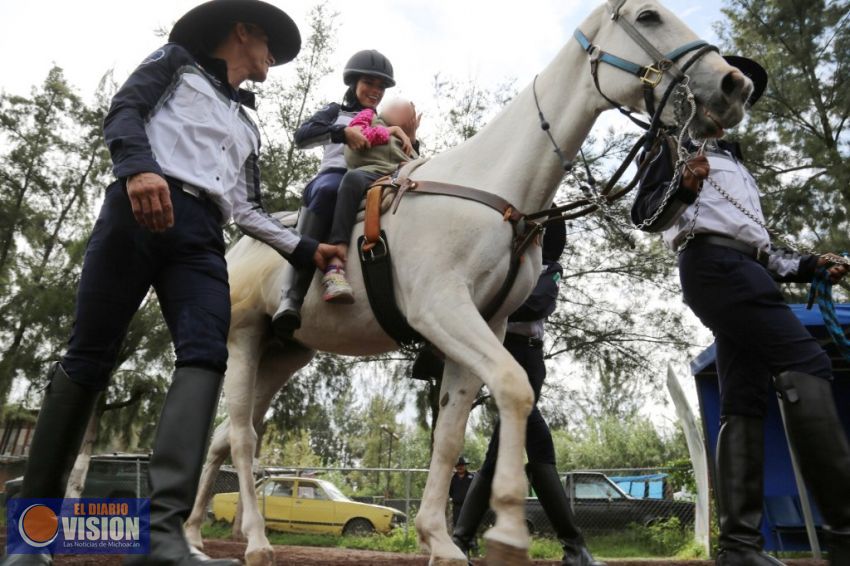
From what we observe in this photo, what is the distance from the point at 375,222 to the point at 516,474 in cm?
164

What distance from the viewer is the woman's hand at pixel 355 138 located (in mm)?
4594

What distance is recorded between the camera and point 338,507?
2097cm

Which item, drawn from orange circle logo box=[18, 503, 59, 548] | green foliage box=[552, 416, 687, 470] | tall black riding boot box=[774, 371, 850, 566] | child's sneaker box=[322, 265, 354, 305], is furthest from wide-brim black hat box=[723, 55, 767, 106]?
green foliage box=[552, 416, 687, 470]

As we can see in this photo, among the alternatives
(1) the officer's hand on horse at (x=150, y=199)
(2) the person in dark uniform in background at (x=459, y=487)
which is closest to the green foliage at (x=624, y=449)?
(2) the person in dark uniform in background at (x=459, y=487)

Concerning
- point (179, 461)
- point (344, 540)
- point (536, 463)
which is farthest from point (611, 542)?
point (179, 461)

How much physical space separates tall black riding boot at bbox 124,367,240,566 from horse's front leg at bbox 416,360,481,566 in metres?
1.46

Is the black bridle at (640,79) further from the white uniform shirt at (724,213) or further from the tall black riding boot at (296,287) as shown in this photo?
the tall black riding boot at (296,287)

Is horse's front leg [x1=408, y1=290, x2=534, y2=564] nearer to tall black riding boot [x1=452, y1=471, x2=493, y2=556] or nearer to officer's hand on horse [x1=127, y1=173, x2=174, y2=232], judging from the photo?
tall black riding boot [x1=452, y1=471, x2=493, y2=556]

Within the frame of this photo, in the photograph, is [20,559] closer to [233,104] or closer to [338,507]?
[233,104]

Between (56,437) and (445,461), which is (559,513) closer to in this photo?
(445,461)

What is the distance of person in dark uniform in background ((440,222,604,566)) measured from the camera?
15.4ft

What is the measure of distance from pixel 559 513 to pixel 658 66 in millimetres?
2663

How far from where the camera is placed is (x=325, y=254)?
4.13 meters

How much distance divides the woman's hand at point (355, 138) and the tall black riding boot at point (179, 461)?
2.18 metres
